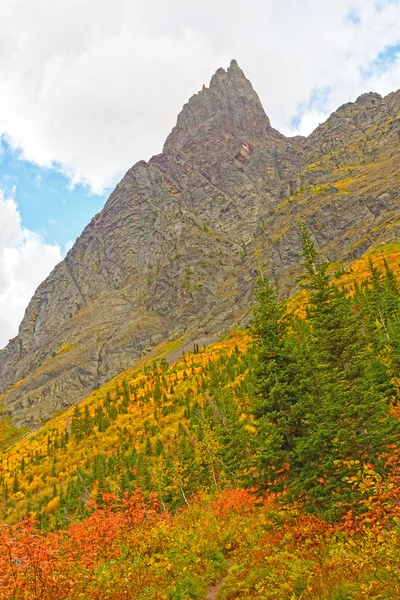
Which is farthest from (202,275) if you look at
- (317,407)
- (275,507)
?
(275,507)

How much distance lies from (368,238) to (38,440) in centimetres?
10327

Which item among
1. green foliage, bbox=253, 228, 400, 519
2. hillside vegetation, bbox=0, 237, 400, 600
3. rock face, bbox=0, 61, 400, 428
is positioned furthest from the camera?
rock face, bbox=0, 61, 400, 428

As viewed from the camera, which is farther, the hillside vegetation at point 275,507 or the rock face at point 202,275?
the rock face at point 202,275

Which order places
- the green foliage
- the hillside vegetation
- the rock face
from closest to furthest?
the hillside vegetation
the green foliage
the rock face

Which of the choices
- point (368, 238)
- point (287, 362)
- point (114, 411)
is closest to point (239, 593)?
point (287, 362)

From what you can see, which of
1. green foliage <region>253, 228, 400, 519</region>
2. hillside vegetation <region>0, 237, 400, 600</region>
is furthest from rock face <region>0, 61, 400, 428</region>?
green foliage <region>253, 228, 400, 519</region>

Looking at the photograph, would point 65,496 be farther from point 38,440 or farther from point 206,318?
point 206,318

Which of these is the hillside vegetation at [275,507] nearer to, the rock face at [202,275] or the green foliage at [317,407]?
the green foliage at [317,407]

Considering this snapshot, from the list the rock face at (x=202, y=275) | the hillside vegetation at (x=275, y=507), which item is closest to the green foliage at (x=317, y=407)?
the hillside vegetation at (x=275, y=507)

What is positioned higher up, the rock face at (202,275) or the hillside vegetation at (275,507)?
the rock face at (202,275)

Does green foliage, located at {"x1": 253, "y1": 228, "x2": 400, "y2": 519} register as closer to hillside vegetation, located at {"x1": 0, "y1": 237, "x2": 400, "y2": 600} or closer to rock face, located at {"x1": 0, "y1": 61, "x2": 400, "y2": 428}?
hillside vegetation, located at {"x1": 0, "y1": 237, "x2": 400, "y2": 600}

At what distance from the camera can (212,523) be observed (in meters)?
18.6

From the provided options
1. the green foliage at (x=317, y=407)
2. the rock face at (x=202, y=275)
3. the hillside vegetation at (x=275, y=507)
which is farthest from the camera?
the rock face at (x=202, y=275)

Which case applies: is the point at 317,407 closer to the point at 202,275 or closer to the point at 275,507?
the point at 275,507
